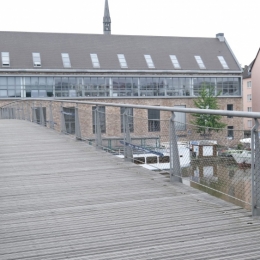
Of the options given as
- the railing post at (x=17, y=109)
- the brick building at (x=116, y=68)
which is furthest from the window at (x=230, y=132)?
the brick building at (x=116, y=68)

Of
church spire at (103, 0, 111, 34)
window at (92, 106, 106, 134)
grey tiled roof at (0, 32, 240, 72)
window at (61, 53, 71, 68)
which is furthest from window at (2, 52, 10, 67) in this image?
church spire at (103, 0, 111, 34)

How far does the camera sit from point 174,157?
6.43m

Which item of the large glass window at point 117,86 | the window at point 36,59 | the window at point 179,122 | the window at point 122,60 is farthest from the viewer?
the window at point 122,60

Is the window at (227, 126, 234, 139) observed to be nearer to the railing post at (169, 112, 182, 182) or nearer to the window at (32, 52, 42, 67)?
the railing post at (169, 112, 182, 182)

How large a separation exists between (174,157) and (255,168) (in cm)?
200

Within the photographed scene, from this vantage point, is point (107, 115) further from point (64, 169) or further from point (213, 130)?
point (213, 130)

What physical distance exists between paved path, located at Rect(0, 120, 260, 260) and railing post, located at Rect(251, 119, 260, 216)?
0.46ft

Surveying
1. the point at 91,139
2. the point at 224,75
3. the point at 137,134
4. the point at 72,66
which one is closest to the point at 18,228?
the point at 137,134

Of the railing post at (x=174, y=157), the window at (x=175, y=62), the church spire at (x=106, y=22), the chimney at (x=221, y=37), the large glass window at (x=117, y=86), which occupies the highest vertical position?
the church spire at (x=106, y=22)

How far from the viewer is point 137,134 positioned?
8.68m

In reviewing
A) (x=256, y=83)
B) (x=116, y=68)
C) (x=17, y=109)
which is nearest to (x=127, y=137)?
(x=17, y=109)

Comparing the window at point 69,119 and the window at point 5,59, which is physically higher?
the window at point 5,59

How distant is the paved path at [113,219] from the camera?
371 centimetres

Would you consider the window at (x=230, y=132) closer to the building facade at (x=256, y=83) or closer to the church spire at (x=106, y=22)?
the building facade at (x=256, y=83)
